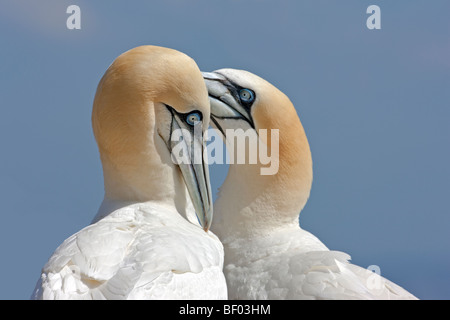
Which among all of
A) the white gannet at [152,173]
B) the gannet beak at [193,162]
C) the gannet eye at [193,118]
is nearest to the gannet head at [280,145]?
the white gannet at [152,173]

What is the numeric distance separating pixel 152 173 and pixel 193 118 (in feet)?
1.72

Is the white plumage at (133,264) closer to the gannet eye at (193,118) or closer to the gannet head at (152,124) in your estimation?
the gannet head at (152,124)

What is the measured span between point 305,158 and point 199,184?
160cm

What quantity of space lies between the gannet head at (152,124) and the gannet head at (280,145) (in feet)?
4.16

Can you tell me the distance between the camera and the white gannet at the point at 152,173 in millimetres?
5809

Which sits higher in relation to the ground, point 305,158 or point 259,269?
point 305,158

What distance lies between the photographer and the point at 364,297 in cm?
659

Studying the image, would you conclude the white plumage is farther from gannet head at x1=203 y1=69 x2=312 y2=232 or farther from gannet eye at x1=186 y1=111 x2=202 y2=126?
gannet head at x1=203 y1=69 x2=312 y2=232

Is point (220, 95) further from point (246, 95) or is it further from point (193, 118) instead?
point (193, 118)

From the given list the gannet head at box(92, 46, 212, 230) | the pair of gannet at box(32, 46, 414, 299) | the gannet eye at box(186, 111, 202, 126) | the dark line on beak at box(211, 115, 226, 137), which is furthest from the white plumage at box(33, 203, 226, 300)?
the dark line on beak at box(211, 115, 226, 137)

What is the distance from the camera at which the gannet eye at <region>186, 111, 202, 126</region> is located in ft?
21.6
